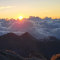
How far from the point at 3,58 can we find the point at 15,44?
2966 inches

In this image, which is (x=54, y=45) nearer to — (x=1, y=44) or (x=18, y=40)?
(x=18, y=40)

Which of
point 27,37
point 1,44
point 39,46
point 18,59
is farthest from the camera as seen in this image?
point 27,37

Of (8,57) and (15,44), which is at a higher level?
(15,44)

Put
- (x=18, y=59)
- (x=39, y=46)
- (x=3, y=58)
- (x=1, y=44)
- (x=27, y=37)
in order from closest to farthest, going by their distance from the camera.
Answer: (x=3, y=58), (x=18, y=59), (x=1, y=44), (x=39, y=46), (x=27, y=37)

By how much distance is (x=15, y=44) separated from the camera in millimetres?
102500

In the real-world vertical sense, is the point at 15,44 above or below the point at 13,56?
above

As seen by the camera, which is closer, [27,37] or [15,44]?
[15,44]

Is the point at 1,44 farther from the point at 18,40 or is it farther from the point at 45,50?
the point at 45,50

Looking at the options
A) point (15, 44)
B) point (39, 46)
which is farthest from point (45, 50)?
point (15, 44)

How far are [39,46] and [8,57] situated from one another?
78721mm

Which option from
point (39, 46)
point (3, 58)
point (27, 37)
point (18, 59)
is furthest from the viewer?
point (27, 37)

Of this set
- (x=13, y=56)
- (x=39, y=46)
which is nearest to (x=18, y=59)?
(x=13, y=56)

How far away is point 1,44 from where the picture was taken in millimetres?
98750

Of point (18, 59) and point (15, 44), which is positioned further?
point (15, 44)
